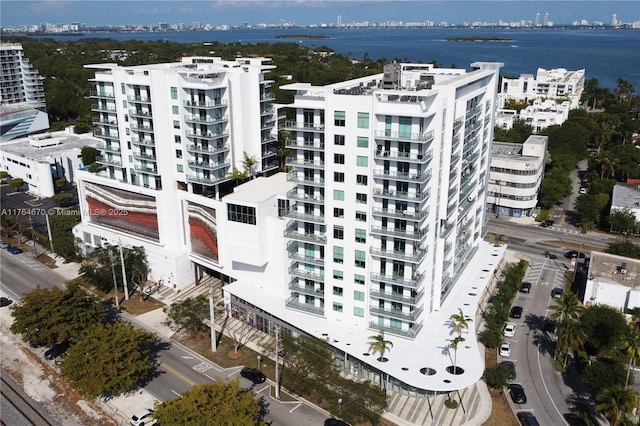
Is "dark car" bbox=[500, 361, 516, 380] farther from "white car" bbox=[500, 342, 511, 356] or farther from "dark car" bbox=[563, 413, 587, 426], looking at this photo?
"dark car" bbox=[563, 413, 587, 426]

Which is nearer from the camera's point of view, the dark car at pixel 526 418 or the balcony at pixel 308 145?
the dark car at pixel 526 418

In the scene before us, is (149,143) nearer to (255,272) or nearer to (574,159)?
(255,272)

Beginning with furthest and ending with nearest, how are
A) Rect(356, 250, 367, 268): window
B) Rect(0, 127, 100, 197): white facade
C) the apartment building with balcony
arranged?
the apartment building with balcony < Rect(0, 127, 100, 197): white facade < Rect(356, 250, 367, 268): window

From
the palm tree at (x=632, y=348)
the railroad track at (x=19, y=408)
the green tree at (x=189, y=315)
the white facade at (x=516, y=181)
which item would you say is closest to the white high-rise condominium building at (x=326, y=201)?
the green tree at (x=189, y=315)

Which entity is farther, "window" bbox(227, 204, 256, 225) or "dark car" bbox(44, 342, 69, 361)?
"window" bbox(227, 204, 256, 225)

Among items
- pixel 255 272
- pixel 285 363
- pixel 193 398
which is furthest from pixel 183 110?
pixel 193 398

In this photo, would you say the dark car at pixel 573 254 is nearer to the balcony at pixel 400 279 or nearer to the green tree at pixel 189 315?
the balcony at pixel 400 279

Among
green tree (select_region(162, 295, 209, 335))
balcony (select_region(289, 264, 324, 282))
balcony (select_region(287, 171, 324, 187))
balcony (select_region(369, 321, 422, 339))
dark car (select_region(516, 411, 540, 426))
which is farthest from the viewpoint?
green tree (select_region(162, 295, 209, 335))

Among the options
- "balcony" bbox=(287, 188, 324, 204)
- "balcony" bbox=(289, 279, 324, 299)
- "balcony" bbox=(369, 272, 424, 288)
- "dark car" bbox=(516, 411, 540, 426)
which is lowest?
"dark car" bbox=(516, 411, 540, 426)

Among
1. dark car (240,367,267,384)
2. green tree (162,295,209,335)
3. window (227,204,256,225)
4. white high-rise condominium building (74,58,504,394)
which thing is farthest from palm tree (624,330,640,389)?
green tree (162,295,209,335)
